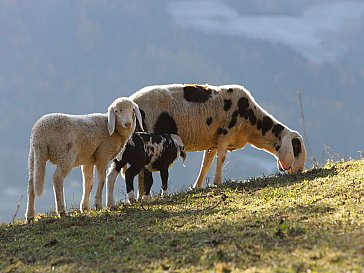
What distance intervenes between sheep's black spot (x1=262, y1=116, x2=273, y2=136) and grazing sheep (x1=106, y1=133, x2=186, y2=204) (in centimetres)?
324

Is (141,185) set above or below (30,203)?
above

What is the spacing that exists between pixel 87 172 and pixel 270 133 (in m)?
5.92

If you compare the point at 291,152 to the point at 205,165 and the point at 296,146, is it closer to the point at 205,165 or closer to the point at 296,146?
the point at 296,146

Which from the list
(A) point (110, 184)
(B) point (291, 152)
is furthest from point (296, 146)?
(A) point (110, 184)

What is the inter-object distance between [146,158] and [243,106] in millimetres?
3951

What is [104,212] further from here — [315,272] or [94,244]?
[315,272]

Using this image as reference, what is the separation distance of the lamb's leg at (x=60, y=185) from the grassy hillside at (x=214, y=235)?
0.46 meters

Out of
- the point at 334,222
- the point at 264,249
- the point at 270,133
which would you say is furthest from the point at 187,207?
the point at 270,133

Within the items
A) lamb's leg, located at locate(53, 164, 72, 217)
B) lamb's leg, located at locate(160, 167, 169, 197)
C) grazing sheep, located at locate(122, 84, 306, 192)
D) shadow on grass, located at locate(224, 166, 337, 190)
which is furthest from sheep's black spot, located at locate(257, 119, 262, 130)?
lamb's leg, located at locate(53, 164, 72, 217)

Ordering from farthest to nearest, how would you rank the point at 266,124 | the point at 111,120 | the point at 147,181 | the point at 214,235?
the point at 266,124, the point at 147,181, the point at 111,120, the point at 214,235

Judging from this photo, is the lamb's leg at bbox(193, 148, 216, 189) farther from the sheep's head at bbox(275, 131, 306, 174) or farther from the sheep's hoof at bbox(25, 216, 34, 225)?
the sheep's hoof at bbox(25, 216, 34, 225)

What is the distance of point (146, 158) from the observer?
1330cm

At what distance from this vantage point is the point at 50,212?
1255cm

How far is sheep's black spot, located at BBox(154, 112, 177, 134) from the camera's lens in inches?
587
